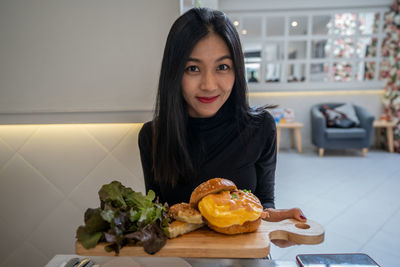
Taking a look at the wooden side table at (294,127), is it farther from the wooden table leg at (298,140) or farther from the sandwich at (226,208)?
the sandwich at (226,208)

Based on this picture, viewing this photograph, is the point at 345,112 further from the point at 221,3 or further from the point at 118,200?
the point at 118,200

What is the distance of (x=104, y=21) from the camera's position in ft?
4.33

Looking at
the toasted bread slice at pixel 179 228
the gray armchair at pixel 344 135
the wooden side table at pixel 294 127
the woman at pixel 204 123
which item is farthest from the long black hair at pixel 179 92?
the gray armchair at pixel 344 135

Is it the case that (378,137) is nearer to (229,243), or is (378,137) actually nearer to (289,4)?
(289,4)

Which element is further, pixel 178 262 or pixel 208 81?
pixel 208 81

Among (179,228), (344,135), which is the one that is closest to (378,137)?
(344,135)

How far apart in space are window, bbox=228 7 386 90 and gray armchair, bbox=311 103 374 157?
3.69 feet

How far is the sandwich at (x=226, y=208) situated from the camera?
2.34 ft

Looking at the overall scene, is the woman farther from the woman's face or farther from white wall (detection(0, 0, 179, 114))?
white wall (detection(0, 0, 179, 114))

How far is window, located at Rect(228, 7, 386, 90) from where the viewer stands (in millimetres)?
5898

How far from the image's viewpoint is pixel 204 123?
4.15 ft

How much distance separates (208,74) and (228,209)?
0.53 meters

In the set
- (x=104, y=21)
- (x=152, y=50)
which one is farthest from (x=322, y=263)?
(x=104, y=21)

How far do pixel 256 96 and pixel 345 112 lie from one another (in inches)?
81.8
